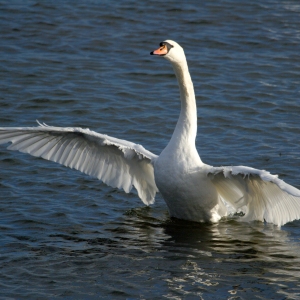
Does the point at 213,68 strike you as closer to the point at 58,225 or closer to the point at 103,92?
Answer: the point at 103,92

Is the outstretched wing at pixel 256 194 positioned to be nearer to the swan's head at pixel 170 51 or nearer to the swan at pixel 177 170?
the swan at pixel 177 170

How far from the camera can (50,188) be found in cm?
1133

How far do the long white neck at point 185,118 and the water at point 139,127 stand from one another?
4.01 feet

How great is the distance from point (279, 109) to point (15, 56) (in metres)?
6.40

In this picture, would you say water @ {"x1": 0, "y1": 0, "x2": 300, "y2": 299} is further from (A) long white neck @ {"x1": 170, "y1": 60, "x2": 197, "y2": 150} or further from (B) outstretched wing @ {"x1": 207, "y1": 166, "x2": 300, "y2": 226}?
(A) long white neck @ {"x1": 170, "y1": 60, "x2": 197, "y2": 150}

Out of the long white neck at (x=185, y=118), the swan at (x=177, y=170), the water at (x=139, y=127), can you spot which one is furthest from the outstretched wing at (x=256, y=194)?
the long white neck at (x=185, y=118)

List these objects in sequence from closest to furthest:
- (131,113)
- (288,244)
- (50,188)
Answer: (288,244) → (50,188) → (131,113)

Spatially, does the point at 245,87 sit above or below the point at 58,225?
above

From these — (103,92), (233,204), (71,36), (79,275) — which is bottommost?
(79,275)

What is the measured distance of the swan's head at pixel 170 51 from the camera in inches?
376

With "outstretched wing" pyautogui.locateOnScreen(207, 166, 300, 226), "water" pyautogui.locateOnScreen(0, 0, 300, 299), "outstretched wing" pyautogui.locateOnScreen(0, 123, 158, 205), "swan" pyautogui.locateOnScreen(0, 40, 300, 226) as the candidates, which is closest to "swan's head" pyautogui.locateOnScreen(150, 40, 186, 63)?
"swan" pyautogui.locateOnScreen(0, 40, 300, 226)

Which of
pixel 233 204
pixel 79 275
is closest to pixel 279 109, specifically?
pixel 233 204

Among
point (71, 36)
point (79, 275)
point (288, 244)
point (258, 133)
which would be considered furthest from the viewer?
point (71, 36)

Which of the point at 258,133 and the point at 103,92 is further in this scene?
the point at 103,92
